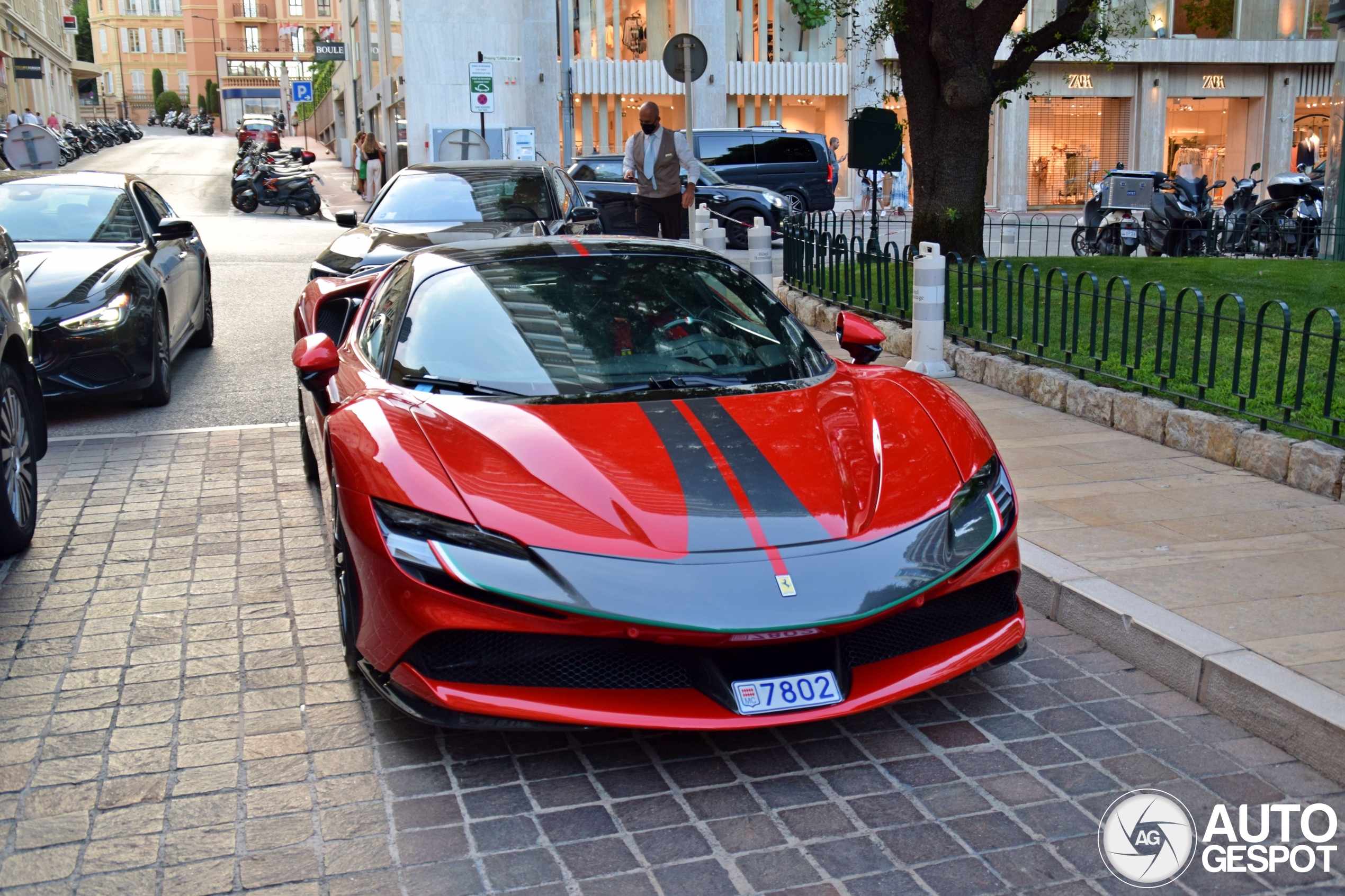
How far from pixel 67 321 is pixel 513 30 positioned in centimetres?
2877

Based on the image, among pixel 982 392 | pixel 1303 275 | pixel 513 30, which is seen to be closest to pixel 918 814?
pixel 982 392

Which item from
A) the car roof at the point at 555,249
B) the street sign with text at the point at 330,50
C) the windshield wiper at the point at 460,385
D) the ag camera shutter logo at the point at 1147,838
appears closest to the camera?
the ag camera shutter logo at the point at 1147,838

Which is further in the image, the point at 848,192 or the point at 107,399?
the point at 848,192

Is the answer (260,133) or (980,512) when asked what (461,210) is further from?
(260,133)

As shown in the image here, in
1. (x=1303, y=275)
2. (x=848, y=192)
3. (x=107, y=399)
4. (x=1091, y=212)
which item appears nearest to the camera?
(x=107, y=399)

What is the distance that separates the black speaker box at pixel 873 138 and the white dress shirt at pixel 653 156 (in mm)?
2260

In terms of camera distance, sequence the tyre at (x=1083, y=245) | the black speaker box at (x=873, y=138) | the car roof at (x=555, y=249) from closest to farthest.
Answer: the car roof at (x=555, y=249)
the black speaker box at (x=873, y=138)
the tyre at (x=1083, y=245)

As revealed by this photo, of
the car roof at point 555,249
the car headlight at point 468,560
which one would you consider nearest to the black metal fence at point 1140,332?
the car roof at point 555,249

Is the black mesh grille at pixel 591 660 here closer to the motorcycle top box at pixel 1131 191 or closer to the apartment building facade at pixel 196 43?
the motorcycle top box at pixel 1131 191

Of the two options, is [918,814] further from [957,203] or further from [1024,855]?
[957,203]

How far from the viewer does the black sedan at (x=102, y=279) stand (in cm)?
800

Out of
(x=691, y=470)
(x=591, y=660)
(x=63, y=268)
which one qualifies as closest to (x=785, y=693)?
(x=591, y=660)

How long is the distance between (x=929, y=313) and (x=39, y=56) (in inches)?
2854

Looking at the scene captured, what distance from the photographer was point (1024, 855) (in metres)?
3.01
